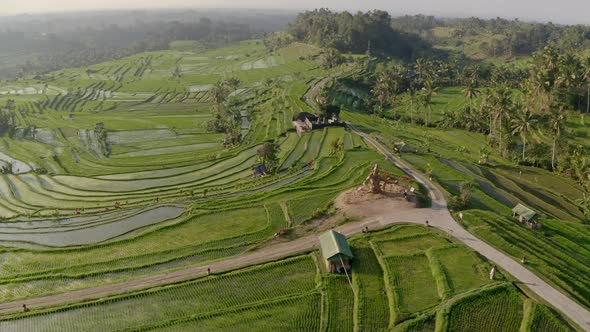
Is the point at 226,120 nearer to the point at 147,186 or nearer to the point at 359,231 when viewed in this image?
the point at 147,186

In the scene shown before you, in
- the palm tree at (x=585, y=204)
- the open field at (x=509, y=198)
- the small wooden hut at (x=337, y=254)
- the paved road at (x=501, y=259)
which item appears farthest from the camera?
the palm tree at (x=585, y=204)

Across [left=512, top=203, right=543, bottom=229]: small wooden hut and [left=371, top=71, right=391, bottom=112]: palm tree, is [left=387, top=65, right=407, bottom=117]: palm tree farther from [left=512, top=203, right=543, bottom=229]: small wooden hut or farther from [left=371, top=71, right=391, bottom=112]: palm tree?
[left=512, top=203, right=543, bottom=229]: small wooden hut

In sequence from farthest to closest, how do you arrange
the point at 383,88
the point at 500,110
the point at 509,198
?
the point at 383,88 < the point at 500,110 < the point at 509,198

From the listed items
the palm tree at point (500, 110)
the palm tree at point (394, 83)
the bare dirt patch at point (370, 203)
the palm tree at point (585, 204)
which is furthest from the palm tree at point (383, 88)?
the bare dirt patch at point (370, 203)

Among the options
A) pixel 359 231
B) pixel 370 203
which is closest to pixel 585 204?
pixel 370 203

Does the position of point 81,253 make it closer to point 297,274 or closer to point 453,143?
point 297,274

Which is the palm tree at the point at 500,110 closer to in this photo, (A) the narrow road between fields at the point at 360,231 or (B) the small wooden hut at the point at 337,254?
(A) the narrow road between fields at the point at 360,231

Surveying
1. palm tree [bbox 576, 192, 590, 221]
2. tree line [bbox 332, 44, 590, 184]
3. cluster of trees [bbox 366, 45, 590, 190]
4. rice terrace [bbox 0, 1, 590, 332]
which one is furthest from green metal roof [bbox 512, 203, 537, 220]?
tree line [bbox 332, 44, 590, 184]
